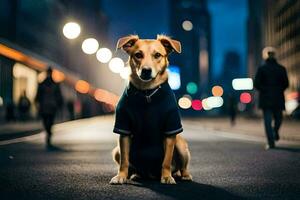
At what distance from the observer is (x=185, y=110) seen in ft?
459

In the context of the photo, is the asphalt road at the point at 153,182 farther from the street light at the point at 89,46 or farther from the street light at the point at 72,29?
the street light at the point at 89,46

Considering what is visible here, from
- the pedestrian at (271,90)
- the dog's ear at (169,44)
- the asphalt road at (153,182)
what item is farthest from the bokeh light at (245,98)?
the dog's ear at (169,44)

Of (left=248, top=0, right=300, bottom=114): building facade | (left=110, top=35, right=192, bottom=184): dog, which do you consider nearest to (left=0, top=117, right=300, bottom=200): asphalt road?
(left=110, top=35, right=192, bottom=184): dog

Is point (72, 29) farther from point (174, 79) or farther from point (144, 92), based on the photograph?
point (174, 79)

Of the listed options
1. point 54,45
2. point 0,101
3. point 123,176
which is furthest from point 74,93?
point 123,176

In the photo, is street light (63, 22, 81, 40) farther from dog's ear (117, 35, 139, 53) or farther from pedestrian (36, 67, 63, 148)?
dog's ear (117, 35, 139, 53)

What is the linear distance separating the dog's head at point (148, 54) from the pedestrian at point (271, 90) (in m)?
6.16

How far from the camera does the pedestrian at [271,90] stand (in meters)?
12.1

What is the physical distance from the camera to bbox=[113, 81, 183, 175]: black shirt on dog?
6301 mm

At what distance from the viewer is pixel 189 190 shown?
5.96 m

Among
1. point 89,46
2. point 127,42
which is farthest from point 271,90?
point 89,46

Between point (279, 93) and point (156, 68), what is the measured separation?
21.9ft

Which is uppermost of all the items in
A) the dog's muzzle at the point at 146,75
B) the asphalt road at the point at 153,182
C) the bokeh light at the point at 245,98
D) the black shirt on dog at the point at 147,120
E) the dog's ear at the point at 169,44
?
the bokeh light at the point at 245,98

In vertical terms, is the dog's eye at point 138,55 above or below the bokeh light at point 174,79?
below
